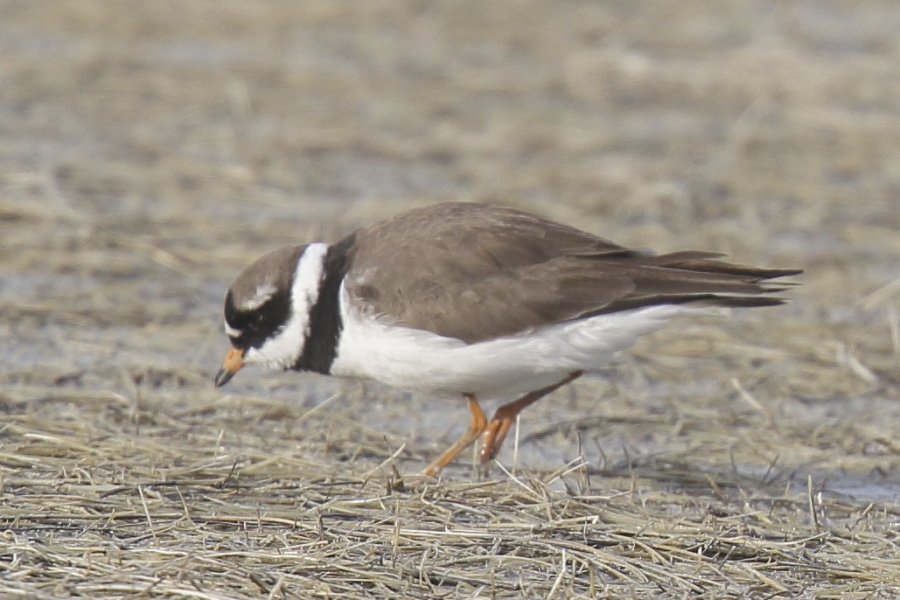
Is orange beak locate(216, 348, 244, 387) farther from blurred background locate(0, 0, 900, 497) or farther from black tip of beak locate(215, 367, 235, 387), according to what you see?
blurred background locate(0, 0, 900, 497)

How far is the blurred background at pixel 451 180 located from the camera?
7156mm

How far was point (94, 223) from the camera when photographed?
955 cm

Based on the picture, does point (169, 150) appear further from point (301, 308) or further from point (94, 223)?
point (301, 308)

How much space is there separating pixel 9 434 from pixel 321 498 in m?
1.49

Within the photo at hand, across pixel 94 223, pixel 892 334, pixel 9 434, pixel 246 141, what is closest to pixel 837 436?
pixel 892 334

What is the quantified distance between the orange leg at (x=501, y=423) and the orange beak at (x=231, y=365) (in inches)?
46.6

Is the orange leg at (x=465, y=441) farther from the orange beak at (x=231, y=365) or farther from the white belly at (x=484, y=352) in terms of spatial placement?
the orange beak at (x=231, y=365)

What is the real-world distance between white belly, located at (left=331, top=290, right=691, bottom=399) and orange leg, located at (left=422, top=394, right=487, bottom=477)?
21cm

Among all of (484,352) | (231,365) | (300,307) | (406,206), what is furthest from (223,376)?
(406,206)

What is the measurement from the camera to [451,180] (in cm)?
1134

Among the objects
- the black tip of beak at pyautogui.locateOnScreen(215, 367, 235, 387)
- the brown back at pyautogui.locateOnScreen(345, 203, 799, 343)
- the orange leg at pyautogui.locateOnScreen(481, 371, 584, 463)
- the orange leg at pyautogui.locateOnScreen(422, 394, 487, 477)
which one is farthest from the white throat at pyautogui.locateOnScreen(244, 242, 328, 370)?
the orange leg at pyautogui.locateOnScreen(481, 371, 584, 463)

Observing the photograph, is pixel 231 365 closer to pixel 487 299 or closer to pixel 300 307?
pixel 300 307

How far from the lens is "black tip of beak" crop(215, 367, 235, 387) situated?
6.69 meters

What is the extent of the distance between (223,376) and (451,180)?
16.2 ft
